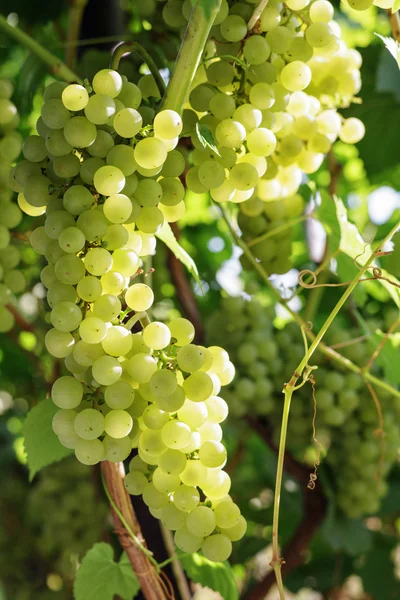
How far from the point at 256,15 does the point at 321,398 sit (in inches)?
22.1

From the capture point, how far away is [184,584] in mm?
694

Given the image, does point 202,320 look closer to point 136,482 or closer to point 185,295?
point 185,295

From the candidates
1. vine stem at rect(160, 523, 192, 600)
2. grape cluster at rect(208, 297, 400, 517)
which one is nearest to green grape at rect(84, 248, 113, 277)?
vine stem at rect(160, 523, 192, 600)

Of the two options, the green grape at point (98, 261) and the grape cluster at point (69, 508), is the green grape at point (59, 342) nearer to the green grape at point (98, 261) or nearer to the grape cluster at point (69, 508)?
the green grape at point (98, 261)

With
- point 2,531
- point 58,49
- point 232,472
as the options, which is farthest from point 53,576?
point 58,49

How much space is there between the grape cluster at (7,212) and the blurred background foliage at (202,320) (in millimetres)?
161

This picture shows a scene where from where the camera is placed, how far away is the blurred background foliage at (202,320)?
3.15 feet

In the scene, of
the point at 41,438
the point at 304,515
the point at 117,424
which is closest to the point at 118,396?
the point at 117,424

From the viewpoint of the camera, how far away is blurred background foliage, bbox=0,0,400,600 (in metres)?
0.96

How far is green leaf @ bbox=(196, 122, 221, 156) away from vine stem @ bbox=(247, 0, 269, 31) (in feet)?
0.32

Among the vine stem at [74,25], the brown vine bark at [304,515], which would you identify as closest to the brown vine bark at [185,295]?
the brown vine bark at [304,515]

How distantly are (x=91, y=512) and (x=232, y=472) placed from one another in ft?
0.96

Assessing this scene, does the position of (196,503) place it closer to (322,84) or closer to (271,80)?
(271,80)

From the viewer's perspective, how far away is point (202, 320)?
3.87 feet
